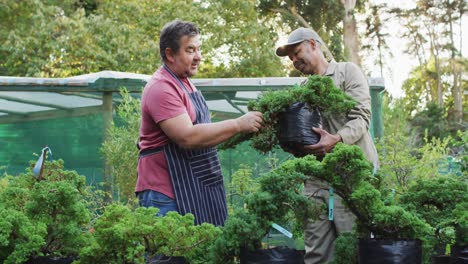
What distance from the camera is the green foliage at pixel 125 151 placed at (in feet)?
26.9

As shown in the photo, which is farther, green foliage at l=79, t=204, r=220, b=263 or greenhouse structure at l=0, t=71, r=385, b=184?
greenhouse structure at l=0, t=71, r=385, b=184

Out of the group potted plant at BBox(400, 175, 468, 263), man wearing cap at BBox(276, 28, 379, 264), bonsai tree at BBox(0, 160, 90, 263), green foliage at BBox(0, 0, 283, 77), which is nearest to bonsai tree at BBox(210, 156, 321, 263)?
potted plant at BBox(400, 175, 468, 263)

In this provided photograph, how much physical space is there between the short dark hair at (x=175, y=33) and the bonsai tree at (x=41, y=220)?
0.83 metres

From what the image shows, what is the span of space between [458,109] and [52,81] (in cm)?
3128

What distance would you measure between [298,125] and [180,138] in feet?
1.79

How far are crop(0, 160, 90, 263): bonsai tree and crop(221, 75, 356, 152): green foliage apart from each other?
2.99 ft

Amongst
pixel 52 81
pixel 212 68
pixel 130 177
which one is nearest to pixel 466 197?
pixel 130 177

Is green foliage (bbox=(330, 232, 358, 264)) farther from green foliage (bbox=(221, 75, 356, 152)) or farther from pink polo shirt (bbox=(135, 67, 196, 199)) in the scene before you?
pink polo shirt (bbox=(135, 67, 196, 199))

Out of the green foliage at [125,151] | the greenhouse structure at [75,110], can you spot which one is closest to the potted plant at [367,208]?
the green foliage at [125,151]

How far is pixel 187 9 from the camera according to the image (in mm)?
24875

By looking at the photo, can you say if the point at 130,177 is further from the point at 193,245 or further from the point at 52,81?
the point at 193,245

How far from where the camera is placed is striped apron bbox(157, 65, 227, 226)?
3846 mm

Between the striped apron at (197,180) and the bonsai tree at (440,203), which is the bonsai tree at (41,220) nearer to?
the striped apron at (197,180)

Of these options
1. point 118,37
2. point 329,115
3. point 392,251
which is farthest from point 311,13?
point 392,251
